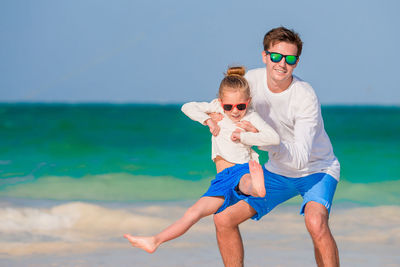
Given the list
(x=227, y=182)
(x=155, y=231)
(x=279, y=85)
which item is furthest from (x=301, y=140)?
(x=155, y=231)

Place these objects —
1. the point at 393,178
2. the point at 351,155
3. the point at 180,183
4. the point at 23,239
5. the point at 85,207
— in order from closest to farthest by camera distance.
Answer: the point at 23,239
the point at 85,207
the point at 180,183
the point at 393,178
the point at 351,155

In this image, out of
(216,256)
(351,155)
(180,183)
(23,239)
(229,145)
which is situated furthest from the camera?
(351,155)

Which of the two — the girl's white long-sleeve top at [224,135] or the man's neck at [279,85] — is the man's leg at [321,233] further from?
the man's neck at [279,85]

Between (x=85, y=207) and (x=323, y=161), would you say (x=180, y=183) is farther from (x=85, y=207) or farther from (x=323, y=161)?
(x=323, y=161)

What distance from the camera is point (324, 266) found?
3666mm

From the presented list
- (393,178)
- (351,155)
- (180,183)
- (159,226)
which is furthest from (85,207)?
(351,155)

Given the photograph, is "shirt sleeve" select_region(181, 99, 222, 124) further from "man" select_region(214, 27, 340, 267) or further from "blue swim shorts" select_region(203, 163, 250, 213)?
"blue swim shorts" select_region(203, 163, 250, 213)

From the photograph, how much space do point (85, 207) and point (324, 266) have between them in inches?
168

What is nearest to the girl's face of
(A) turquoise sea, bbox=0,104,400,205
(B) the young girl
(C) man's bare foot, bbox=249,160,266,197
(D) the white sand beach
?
(B) the young girl

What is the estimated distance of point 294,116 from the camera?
3.79 m

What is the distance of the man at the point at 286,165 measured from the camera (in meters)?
3.61

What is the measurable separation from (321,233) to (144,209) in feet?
14.2

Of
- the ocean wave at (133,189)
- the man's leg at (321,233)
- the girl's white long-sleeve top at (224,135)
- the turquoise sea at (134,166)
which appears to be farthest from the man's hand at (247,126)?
the turquoise sea at (134,166)

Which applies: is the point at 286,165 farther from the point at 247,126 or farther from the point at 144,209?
the point at 144,209
